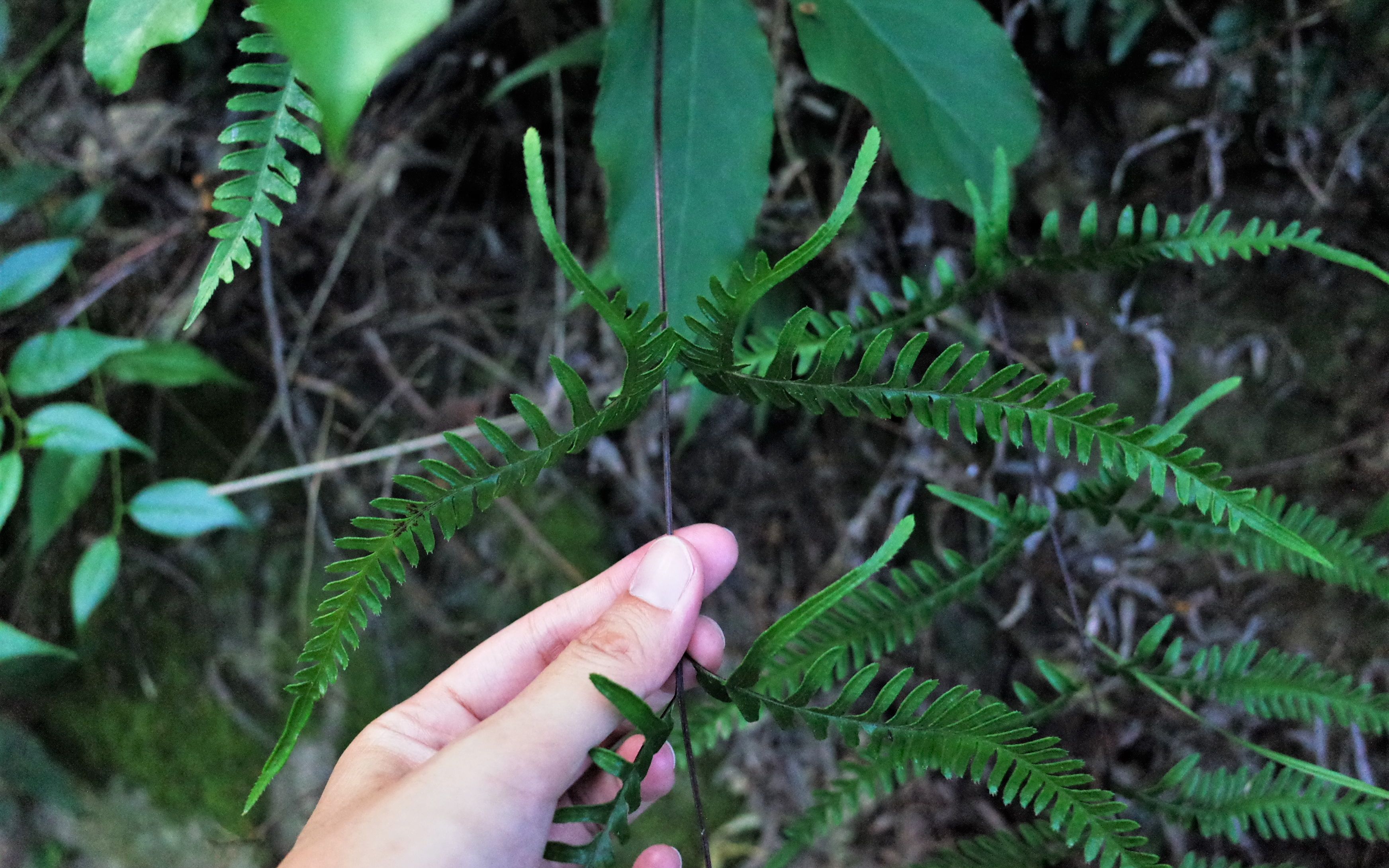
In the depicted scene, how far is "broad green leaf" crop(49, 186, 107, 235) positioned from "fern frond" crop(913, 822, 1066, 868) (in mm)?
1461

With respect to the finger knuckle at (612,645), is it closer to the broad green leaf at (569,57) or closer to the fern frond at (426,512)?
the fern frond at (426,512)

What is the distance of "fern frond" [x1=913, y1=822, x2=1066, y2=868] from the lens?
886mm

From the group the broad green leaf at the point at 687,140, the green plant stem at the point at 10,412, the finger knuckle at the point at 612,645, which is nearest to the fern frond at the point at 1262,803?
the finger knuckle at the point at 612,645

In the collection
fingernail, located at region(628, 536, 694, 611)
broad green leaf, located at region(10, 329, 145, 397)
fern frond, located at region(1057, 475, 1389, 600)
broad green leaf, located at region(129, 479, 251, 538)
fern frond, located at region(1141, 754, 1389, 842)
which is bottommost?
fern frond, located at region(1141, 754, 1389, 842)

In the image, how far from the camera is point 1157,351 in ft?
3.92

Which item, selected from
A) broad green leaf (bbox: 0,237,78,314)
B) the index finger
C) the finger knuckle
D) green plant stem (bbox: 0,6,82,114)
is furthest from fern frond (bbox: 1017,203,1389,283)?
green plant stem (bbox: 0,6,82,114)

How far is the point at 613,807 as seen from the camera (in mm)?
561

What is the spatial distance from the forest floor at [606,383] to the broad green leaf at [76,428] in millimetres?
273

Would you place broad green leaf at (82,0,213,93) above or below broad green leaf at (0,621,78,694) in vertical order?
above

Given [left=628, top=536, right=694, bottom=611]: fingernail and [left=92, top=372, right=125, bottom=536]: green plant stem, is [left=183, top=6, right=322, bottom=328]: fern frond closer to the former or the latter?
[left=628, top=536, right=694, bottom=611]: fingernail

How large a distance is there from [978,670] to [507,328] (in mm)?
967

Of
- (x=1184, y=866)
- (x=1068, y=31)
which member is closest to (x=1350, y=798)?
(x=1184, y=866)

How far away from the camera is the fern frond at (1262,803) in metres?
0.83

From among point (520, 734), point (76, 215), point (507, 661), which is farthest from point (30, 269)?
point (520, 734)
